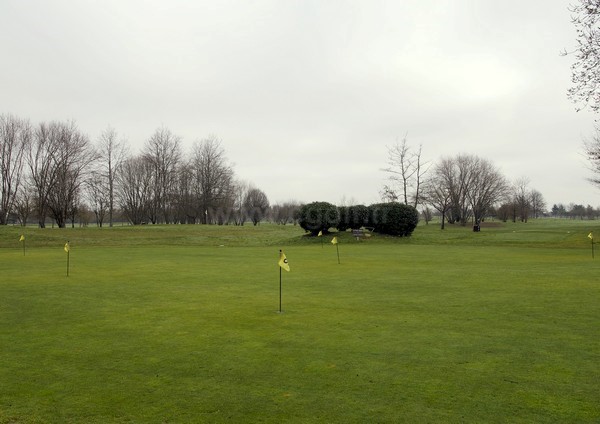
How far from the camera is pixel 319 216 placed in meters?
39.9

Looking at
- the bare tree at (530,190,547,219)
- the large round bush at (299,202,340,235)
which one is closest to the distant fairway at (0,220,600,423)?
the large round bush at (299,202,340,235)

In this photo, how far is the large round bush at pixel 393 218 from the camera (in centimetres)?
3947

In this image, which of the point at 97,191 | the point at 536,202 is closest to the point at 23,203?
the point at 97,191

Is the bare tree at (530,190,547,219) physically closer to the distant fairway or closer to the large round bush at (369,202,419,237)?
the large round bush at (369,202,419,237)

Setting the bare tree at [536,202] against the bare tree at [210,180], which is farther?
the bare tree at [536,202]

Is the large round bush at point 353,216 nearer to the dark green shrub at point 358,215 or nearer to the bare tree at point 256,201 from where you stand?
the dark green shrub at point 358,215

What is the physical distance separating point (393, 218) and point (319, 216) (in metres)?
6.77

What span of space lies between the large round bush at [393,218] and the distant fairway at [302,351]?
24.5 m

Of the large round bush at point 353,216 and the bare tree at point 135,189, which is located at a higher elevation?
the bare tree at point 135,189

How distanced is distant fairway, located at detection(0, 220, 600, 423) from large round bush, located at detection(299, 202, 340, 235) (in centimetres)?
2510

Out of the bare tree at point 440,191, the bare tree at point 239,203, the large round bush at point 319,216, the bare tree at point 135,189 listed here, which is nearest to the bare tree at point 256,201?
the bare tree at point 239,203

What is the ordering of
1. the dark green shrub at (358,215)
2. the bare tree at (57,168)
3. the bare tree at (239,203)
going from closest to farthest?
the dark green shrub at (358,215)
the bare tree at (57,168)
the bare tree at (239,203)

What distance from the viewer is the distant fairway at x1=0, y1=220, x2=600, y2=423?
16.0 feet

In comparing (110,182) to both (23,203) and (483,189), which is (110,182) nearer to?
(23,203)
